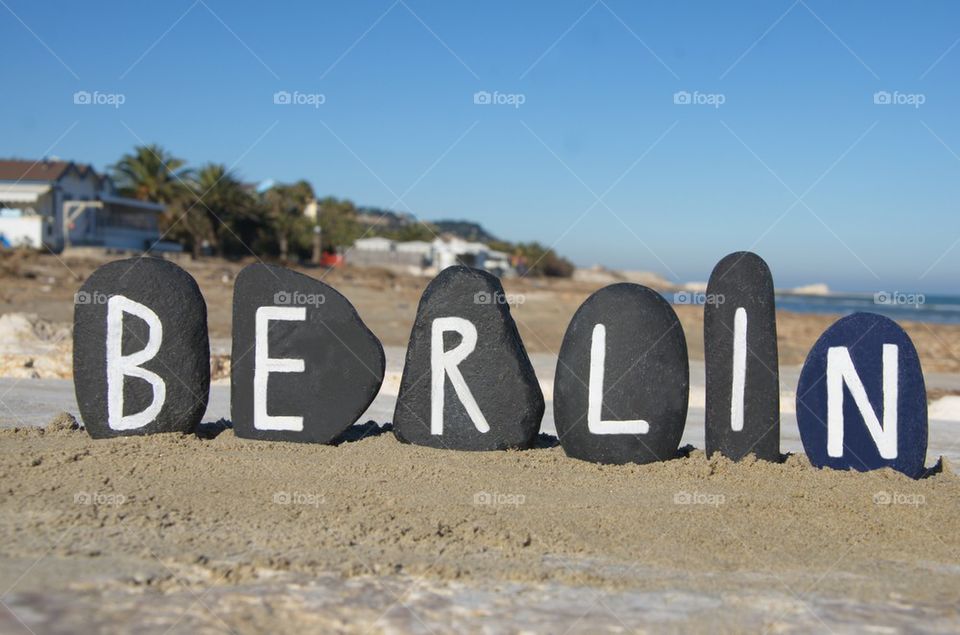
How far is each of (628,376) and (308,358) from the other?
8.22 ft

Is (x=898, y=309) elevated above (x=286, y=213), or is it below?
below

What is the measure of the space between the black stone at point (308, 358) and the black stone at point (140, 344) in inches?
14.0

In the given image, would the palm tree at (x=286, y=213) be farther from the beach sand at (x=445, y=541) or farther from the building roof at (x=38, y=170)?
the beach sand at (x=445, y=541)

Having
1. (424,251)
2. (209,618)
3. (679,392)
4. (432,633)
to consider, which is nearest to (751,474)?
(679,392)

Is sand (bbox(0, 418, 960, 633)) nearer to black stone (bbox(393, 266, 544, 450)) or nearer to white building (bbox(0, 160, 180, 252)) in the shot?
black stone (bbox(393, 266, 544, 450))

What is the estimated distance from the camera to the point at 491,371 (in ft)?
23.9

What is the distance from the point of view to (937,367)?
21.1 meters

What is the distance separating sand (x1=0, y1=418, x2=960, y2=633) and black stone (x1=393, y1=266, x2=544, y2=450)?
20 cm

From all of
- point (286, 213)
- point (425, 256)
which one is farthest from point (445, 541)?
point (425, 256)

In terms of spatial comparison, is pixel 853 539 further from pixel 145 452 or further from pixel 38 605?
pixel 145 452

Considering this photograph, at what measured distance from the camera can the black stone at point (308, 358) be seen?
742 centimetres

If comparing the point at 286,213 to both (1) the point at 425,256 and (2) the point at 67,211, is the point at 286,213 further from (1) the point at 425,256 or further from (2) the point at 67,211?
(2) the point at 67,211

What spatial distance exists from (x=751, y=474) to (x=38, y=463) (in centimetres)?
500

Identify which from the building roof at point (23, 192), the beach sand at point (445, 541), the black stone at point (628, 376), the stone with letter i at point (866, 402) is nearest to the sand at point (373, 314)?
the beach sand at point (445, 541)
